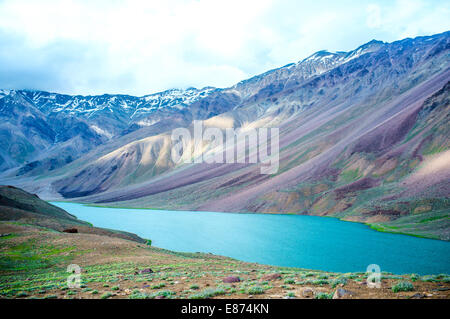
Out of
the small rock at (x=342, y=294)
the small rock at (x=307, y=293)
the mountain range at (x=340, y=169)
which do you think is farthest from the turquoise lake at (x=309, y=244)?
the small rock at (x=342, y=294)

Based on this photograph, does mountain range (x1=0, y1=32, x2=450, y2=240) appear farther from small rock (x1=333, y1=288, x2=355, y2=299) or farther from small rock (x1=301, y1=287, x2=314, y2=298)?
small rock (x1=333, y1=288, x2=355, y2=299)

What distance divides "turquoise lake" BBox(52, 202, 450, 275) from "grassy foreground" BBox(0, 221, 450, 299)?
1755 cm

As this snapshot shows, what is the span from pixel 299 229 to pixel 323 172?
35.5 m

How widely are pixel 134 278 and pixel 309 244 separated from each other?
3514 cm

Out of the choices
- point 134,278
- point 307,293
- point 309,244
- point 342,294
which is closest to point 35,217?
point 134,278

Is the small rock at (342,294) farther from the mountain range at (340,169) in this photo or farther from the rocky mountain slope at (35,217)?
the mountain range at (340,169)

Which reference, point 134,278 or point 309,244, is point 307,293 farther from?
point 309,244

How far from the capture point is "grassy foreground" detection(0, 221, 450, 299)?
9.80 meters

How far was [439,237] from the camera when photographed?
42.7 metres

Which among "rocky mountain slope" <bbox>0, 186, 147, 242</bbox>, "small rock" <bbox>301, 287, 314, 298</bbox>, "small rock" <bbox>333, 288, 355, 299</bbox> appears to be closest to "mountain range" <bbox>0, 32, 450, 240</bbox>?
"small rock" <bbox>301, 287, 314, 298</bbox>

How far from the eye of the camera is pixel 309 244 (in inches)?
1786

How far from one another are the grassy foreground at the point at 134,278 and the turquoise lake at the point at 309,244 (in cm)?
1755

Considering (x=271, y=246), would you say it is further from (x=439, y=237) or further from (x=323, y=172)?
(x=323, y=172)

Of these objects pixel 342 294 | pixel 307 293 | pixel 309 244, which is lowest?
pixel 309 244
